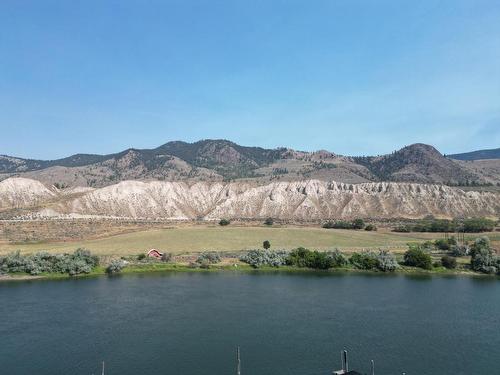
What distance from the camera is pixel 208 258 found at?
79.7 metres

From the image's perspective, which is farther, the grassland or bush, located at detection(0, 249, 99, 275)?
the grassland

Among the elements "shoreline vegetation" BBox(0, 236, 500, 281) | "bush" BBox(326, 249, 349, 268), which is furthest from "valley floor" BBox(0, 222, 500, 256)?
"bush" BBox(326, 249, 349, 268)

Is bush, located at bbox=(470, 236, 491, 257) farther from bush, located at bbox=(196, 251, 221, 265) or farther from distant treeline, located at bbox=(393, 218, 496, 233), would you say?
bush, located at bbox=(196, 251, 221, 265)

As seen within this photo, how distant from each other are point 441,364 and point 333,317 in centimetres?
1341

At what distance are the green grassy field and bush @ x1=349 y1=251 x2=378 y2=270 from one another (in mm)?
12894

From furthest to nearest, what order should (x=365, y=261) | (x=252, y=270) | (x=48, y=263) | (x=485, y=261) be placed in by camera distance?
(x=365, y=261) < (x=252, y=270) < (x=485, y=261) < (x=48, y=263)

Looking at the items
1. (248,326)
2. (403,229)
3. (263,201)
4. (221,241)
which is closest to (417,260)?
(221,241)

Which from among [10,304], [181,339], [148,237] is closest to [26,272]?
[10,304]

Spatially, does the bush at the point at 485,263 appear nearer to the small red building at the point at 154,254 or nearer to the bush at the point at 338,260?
the bush at the point at 338,260

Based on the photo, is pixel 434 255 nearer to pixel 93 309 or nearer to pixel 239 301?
pixel 239 301

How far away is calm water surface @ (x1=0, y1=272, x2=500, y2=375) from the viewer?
121ft

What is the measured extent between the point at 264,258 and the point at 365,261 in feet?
55.4

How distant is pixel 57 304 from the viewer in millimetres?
53719

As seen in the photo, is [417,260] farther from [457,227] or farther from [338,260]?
[457,227]
